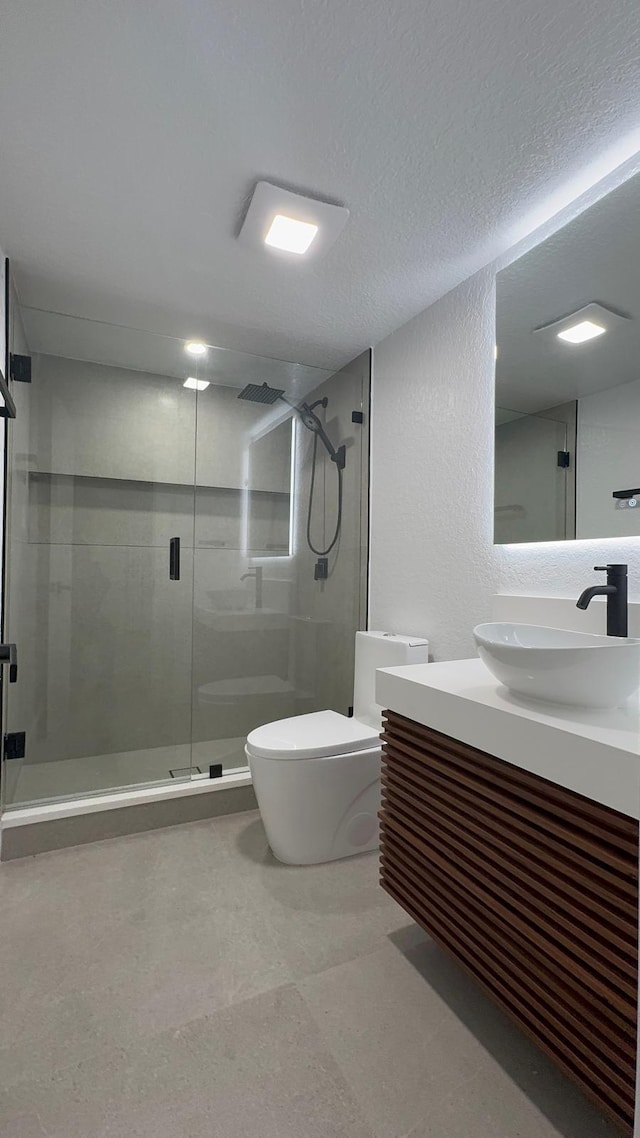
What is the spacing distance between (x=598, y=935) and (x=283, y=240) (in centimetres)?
199

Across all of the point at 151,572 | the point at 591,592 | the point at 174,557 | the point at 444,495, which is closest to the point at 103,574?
the point at 151,572

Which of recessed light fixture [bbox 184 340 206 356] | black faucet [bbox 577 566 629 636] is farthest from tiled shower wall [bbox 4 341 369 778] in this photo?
black faucet [bbox 577 566 629 636]

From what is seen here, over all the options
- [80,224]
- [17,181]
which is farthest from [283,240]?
[17,181]

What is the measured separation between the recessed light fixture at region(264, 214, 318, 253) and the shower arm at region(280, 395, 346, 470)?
87 centimetres

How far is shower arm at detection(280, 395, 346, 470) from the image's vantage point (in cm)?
262

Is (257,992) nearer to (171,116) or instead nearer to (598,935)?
(598,935)

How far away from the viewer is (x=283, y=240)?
1.73m

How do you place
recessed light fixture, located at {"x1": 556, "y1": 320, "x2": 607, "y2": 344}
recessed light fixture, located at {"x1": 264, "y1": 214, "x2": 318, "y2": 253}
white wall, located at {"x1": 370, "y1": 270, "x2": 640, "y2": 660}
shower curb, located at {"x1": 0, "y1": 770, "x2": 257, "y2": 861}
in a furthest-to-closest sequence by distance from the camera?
shower curb, located at {"x1": 0, "y1": 770, "x2": 257, "y2": 861}, white wall, located at {"x1": 370, "y1": 270, "x2": 640, "y2": 660}, recessed light fixture, located at {"x1": 264, "y1": 214, "x2": 318, "y2": 253}, recessed light fixture, located at {"x1": 556, "y1": 320, "x2": 607, "y2": 344}

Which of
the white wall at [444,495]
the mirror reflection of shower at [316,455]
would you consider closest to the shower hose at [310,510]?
the mirror reflection of shower at [316,455]

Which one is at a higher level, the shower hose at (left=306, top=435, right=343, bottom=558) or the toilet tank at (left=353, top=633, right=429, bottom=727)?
the shower hose at (left=306, top=435, right=343, bottom=558)

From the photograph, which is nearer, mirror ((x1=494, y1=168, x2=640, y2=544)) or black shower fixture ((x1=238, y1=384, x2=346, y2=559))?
mirror ((x1=494, y1=168, x2=640, y2=544))

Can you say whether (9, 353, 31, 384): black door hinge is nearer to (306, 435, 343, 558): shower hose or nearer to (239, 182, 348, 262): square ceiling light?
(239, 182, 348, 262): square ceiling light

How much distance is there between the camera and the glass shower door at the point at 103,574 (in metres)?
2.20

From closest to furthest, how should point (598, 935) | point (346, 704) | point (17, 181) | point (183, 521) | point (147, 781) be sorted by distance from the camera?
point (598, 935)
point (17, 181)
point (147, 781)
point (183, 521)
point (346, 704)
